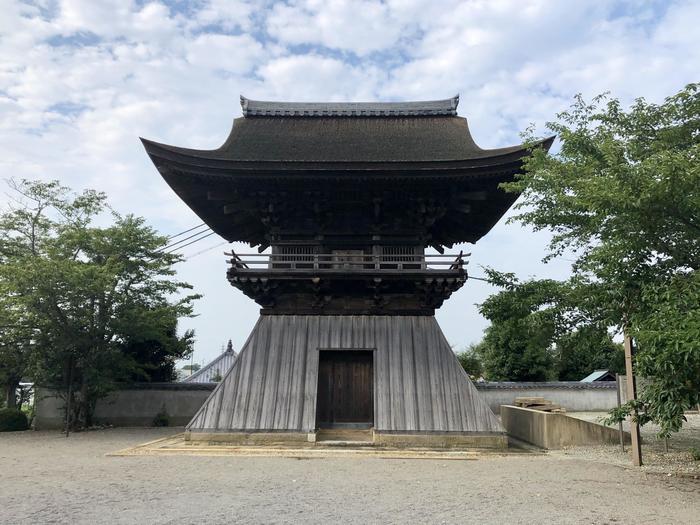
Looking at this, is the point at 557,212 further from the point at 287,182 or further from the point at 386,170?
the point at 287,182

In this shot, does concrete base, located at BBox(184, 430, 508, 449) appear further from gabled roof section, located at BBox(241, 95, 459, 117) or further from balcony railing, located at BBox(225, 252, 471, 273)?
gabled roof section, located at BBox(241, 95, 459, 117)

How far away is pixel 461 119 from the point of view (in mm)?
15906

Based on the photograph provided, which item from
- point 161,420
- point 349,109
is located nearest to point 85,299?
point 161,420

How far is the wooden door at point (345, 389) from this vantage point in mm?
12669

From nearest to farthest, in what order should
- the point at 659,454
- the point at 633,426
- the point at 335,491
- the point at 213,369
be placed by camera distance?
the point at 335,491, the point at 633,426, the point at 659,454, the point at 213,369

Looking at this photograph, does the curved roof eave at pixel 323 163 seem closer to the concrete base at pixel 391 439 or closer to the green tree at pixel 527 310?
the green tree at pixel 527 310

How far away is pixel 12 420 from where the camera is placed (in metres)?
17.2

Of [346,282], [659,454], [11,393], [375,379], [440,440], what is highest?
[346,282]

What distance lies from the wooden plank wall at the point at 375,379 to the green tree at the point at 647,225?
4.15m

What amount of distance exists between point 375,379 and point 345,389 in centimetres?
111

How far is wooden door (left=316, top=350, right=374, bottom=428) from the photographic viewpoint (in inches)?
499

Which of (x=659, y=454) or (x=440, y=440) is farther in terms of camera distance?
(x=440, y=440)

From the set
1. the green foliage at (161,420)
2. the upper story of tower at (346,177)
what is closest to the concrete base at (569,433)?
the upper story of tower at (346,177)

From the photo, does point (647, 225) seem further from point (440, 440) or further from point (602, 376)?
point (602, 376)
